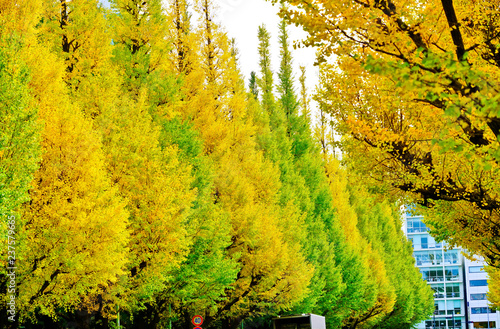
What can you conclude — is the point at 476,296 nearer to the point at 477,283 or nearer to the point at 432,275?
the point at 477,283

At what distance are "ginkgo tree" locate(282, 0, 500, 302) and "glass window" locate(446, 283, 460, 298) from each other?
246 feet

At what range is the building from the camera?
3386 inches

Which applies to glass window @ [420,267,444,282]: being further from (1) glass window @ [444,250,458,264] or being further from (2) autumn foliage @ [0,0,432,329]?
(2) autumn foliage @ [0,0,432,329]

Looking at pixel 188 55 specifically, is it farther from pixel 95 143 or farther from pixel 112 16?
pixel 95 143

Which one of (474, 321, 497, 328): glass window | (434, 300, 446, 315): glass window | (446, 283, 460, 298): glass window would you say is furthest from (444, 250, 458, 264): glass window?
(474, 321, 497, 328): glass window

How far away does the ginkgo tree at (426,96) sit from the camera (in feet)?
17.5

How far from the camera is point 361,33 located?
24.8 feet

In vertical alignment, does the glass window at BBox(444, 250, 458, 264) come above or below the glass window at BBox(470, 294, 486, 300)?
above

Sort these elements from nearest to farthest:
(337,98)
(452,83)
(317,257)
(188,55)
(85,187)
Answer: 1. (452,83)
2. (85,187)
3. (337,98)
4. (188,55)
5. (317,257)

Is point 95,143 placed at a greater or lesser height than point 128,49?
lesser

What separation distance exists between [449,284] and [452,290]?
99 centimetres

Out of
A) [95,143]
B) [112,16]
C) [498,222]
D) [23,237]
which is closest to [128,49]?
[112,16]

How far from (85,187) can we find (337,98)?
7.22 metres

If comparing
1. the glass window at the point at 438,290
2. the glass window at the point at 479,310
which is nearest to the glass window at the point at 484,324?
the glass window at the point at 479,310
